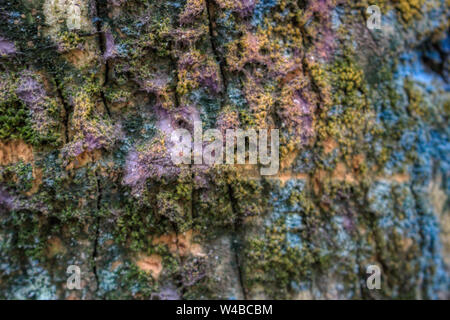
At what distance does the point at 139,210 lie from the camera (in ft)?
6.38

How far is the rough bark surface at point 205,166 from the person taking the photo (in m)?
1.86

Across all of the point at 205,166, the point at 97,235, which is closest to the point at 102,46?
the point at 205,166

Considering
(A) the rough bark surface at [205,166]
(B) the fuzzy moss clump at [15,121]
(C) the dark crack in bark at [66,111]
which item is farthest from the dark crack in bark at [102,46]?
(B) the fuzzy moss clump at [15,121]

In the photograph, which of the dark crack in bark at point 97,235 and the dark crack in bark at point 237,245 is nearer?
the dark crack in bark at point 97,235

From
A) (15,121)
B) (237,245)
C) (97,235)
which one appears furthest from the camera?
(237,245)

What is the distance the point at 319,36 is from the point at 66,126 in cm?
159

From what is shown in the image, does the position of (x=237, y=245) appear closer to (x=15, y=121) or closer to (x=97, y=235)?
(x=97, y=235)

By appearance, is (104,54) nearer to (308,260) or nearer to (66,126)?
(66,126)

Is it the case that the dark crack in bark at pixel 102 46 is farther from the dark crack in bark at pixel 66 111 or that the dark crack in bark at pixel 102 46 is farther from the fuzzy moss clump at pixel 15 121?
the fuzzy moss clump at pixel 15 121

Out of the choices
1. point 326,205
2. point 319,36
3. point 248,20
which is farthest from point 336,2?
point 326,205

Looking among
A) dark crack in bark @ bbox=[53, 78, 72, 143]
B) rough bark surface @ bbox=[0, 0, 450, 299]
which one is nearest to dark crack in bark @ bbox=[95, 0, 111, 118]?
rough bark surface @ bbox=[0, 0, 450, 299]

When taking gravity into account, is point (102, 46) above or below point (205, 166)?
above

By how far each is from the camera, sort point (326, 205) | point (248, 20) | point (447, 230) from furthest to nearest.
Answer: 1. point (447, 230)
2. point (326, 205)
3. point (248, 20)

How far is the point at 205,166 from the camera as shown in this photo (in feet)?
6.42
